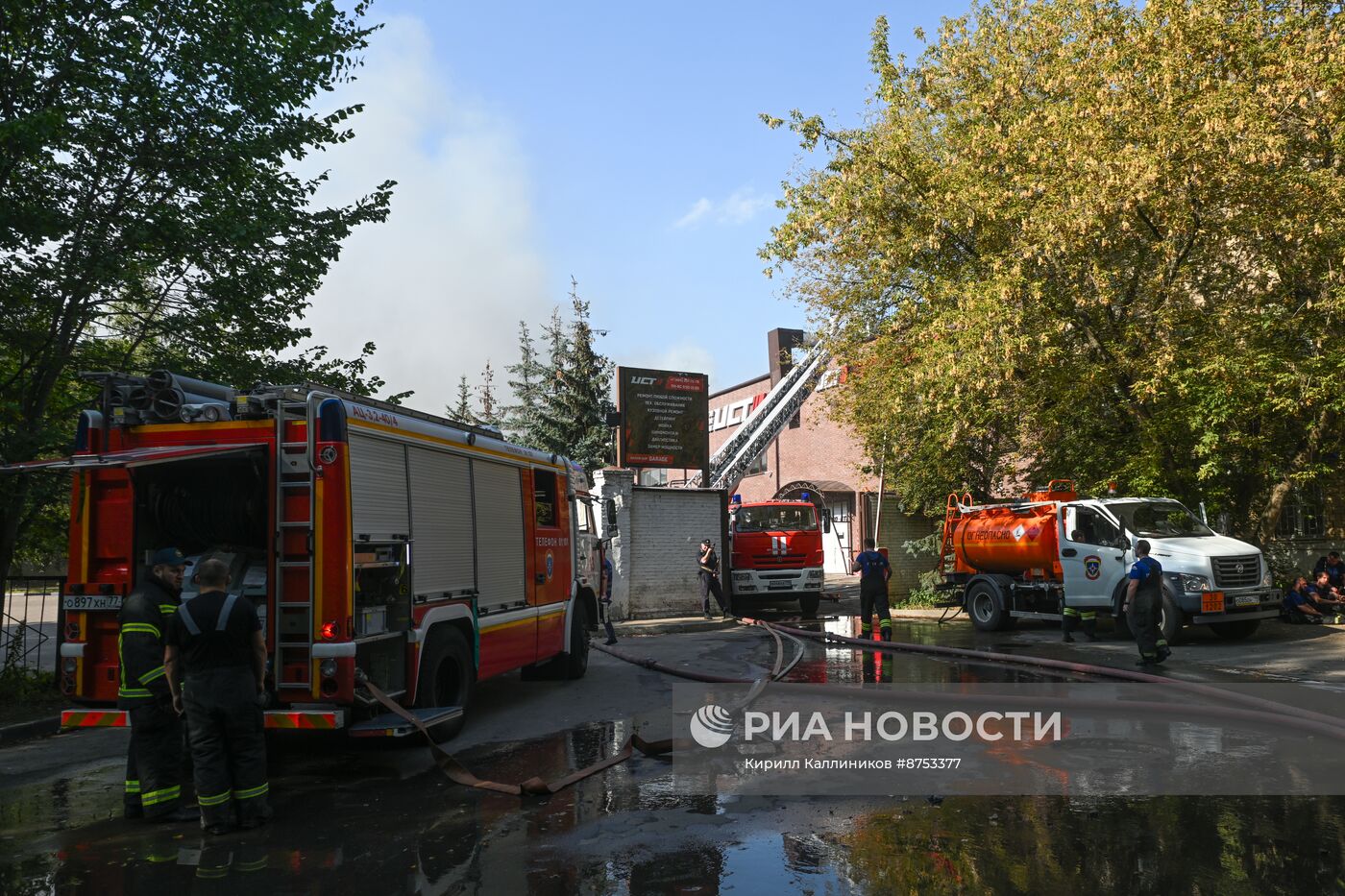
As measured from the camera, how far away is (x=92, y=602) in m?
7.64

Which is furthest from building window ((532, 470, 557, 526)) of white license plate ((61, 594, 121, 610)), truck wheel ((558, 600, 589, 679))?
white license plate ((61, 594, 121, 610))

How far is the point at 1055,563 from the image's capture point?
17.0 m

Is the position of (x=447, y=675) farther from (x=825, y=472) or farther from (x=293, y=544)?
(x=825, y=472)

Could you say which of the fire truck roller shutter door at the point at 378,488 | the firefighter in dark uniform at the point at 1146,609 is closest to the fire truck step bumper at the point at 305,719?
the fire truck roller shutter door at the point at 378,488

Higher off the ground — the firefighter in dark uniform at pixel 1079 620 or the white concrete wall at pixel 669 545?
the white concrete wall at pixel 669 545

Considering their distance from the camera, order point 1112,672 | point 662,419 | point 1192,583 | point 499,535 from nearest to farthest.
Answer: point 499,535
point 1112,672
point 1192,583
point 662,419

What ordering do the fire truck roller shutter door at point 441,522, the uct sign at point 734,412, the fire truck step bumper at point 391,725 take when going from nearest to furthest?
the fire truck step bumper at point 391,725
the fire truck roller shutter door at point 441,522
the uct sign at point 734,412

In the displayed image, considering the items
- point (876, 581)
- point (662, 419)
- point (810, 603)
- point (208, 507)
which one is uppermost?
point (662, 419)

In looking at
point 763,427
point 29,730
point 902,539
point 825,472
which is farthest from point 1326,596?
point 825,472

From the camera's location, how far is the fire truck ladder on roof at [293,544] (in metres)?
7.30

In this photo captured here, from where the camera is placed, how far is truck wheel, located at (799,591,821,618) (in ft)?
73.4

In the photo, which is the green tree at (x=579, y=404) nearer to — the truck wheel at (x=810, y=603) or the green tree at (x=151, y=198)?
the truck wheel at (x=810, y=603)

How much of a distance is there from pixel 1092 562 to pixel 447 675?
11.5 meters

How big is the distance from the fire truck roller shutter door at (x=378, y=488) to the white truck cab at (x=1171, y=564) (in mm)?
11271
